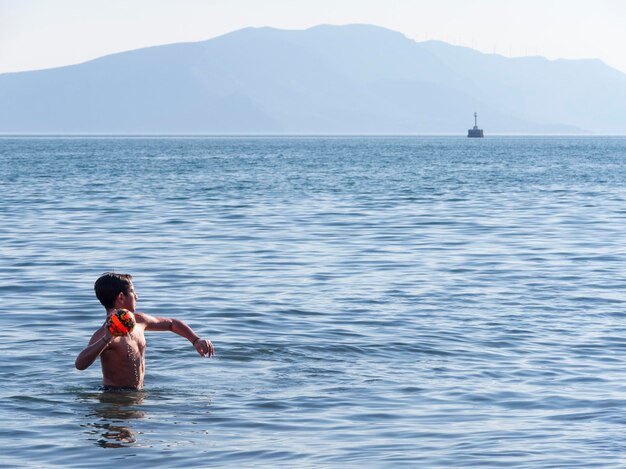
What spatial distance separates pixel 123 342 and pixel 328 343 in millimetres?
3902

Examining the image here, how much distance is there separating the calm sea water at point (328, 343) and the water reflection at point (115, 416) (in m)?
0.03

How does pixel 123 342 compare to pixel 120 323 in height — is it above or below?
below

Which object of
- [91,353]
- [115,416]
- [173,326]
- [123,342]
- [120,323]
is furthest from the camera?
[173,326]

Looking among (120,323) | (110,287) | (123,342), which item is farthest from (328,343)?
(120,323)

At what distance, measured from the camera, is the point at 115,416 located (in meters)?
11.3

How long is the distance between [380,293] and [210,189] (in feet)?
112

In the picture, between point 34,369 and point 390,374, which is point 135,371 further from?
point 390,374

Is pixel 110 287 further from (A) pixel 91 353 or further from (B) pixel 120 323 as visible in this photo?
(B) pixel 120 323

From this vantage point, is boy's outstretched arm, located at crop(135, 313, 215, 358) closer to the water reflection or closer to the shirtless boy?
the shirtless boy

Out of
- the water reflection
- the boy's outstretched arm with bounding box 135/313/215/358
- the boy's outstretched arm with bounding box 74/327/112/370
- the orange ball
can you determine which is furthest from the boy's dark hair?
the water reflection

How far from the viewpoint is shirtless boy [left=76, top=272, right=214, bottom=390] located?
11.1 m

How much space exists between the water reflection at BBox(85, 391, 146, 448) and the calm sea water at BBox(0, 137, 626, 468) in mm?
32

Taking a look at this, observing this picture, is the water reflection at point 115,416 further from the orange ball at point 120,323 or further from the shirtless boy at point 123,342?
the orange ball at point 120,323

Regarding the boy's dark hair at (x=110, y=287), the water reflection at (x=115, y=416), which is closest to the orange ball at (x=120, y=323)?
the boy's dark hair at (x=110, y=287)
